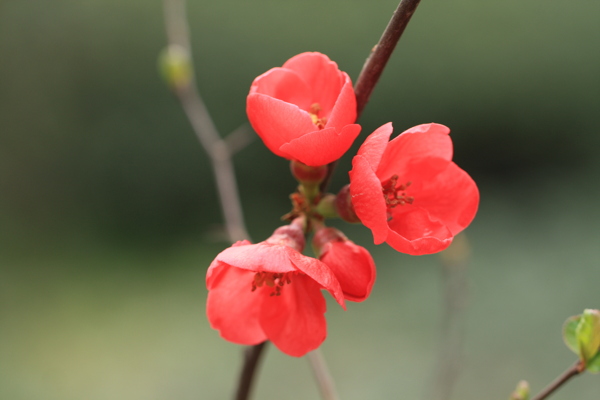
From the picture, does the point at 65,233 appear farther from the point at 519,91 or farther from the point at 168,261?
the point at 519,91

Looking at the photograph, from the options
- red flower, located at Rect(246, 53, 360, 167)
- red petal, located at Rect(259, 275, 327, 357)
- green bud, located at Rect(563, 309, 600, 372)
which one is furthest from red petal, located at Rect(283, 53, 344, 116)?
green bud, located at Rect(563, 309, 600, 372)

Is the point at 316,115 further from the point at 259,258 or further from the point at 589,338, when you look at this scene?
the point at 589,338

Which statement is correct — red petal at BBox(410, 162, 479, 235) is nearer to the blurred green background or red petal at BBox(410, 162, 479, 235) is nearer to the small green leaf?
the small green leaf

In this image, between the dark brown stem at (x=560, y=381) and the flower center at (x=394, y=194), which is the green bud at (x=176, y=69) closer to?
the flower center at (x=394, y=194)

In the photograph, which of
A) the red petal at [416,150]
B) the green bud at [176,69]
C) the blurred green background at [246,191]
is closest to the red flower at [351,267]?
the red petal at [416,150]

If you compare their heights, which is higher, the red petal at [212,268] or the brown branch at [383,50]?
the brown branch at [383,50]

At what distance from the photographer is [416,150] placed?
1.92 feet

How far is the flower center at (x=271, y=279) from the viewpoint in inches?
22.7

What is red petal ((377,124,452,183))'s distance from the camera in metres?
0.56

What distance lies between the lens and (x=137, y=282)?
3582 mm

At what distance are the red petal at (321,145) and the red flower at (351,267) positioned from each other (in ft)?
0.31

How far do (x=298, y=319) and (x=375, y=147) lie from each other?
21 centimetres

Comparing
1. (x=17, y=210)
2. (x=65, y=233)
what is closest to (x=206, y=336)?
(x=65, y=233)

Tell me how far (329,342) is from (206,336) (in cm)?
72
